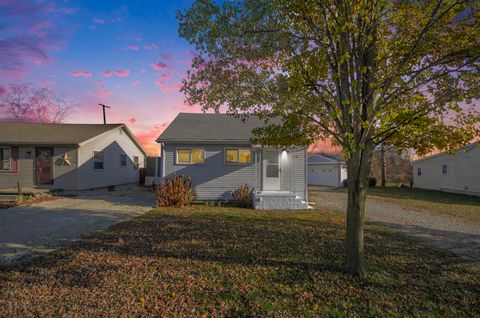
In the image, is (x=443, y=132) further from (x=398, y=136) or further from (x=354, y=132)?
(x=354, y=132)

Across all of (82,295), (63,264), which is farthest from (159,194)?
(82,295)

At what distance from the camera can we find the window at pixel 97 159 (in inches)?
659

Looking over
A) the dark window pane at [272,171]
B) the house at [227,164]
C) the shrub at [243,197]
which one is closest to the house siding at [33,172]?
the house at [227,164]

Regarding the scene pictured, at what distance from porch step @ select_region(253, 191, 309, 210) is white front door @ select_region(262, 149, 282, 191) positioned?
133 centimetres

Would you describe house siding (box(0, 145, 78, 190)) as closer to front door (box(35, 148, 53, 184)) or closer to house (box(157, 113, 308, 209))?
front door (box(35, 148, 53, 184))

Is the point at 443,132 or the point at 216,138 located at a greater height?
the point at 216,138

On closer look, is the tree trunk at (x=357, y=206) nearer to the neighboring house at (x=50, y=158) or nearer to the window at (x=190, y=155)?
the window at (x=190, y=155)

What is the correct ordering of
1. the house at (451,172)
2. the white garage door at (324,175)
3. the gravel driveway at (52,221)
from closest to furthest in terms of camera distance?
the gravel driveway at (52,221)
the house at (451,172)
the white garage door at (324,175)

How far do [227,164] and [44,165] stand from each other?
11.7 m

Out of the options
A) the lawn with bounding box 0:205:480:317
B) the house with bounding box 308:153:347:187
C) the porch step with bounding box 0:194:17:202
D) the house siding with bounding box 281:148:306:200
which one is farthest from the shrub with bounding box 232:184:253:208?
the house with bounding box 308:153:347:187

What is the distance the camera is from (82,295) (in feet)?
12.0

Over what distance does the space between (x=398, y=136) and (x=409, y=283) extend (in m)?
2.53

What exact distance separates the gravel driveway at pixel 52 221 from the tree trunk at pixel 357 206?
673 centimetres

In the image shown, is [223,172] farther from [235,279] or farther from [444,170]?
[444,170]
